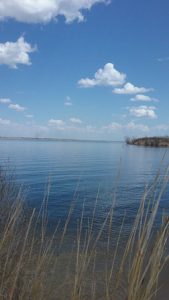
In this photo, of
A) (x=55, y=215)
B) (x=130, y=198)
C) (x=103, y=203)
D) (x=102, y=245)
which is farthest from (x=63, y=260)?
(x=130, y=198)

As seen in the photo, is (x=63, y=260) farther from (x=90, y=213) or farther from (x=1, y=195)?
(x=90, y=213)

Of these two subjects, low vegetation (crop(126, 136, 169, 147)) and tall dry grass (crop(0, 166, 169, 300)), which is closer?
tall dry grass (crop(0, 166, 169, 300))

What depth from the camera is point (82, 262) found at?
4.07 metres

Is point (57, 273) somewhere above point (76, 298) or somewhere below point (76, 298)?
below

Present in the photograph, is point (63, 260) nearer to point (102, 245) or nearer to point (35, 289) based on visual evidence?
point (102, 245)

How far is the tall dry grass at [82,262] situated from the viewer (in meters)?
3.40

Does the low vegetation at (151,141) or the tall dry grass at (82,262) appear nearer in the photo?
the tall dry grass at (82,262)

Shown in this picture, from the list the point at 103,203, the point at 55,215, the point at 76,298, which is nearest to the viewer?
the point at 76,298

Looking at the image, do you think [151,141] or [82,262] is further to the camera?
[151,141]

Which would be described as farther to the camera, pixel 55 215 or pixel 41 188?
pixel 41 188

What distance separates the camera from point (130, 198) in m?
20.1

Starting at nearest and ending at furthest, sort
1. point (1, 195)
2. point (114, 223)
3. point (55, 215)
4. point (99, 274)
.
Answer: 1. point (99, 274)
2. point (1, 195)
3. point (114, 223)
4. point (55, 215)

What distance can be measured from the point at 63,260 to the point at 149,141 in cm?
10704

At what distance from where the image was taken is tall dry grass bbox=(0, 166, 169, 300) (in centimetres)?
340
